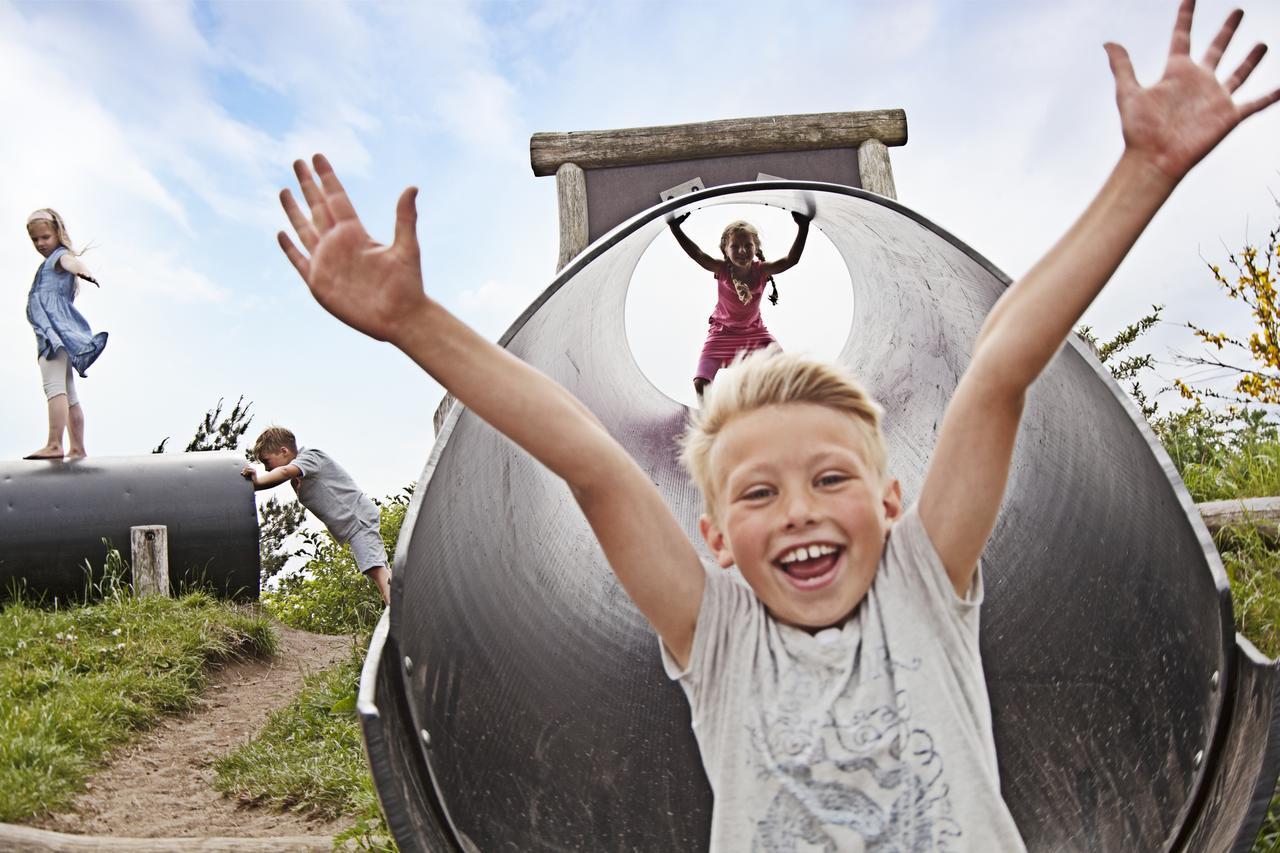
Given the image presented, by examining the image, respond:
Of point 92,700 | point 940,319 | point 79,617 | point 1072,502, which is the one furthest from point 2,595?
point 1072,502

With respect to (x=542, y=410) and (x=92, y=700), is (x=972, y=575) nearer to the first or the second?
(x=542, y=410)

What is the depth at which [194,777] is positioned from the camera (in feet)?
14.9

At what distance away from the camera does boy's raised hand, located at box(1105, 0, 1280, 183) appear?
1.32 meters

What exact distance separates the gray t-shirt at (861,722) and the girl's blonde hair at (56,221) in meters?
7.34

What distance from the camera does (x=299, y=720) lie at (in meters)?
4.95

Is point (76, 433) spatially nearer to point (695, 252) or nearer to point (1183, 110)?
point (695, 252)

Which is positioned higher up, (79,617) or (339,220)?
(339,220)

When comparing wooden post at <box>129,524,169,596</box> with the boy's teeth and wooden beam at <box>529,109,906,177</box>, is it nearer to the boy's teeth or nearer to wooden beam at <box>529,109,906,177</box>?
wooden beam at <box>529,109,906,177</box>

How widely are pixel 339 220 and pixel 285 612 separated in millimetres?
8865

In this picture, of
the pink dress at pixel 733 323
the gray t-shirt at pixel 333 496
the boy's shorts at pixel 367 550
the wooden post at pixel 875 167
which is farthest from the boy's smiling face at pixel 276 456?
the wooden post at pixel 875 167

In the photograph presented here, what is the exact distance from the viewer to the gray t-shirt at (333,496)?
20.6ft

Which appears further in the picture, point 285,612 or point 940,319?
point 285,612

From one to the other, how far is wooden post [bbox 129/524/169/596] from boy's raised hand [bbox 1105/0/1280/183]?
6.77m

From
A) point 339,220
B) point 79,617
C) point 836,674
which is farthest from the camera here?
point 79,617
